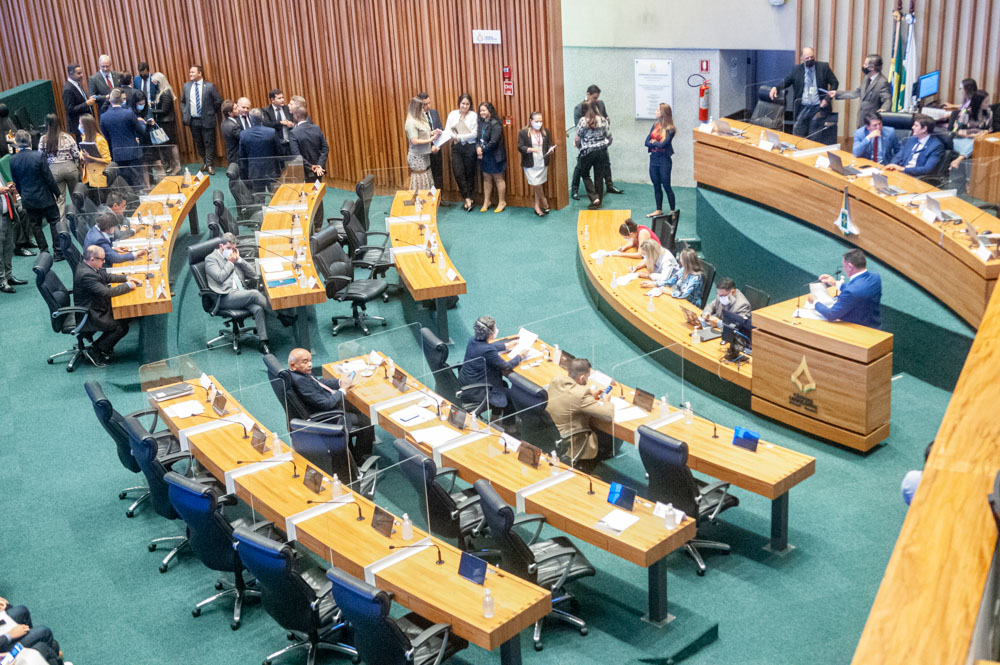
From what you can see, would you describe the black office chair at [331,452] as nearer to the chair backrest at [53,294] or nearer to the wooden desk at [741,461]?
the wooden desk at [741,461]

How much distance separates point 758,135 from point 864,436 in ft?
15.5

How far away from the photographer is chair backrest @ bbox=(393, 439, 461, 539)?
20.4 ft

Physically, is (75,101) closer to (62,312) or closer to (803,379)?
(62,312)

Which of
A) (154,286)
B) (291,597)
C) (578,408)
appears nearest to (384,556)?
(291,597)

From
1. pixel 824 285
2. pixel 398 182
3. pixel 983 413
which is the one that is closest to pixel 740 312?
pixel 824 285

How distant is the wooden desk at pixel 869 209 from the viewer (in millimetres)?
8227

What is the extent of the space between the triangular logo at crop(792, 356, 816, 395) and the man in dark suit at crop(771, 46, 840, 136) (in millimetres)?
4521

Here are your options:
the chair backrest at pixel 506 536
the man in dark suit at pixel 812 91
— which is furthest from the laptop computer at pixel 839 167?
the chair backrest at pixel 506 536

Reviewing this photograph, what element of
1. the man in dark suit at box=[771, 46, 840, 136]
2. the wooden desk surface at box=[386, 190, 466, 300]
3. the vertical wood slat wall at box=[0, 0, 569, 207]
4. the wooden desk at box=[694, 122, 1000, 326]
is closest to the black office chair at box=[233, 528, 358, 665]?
the wooden desk surface at box=[386, 190, 466, 300]

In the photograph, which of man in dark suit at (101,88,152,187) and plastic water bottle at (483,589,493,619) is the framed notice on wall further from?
plastic water bottle at (483,589,493,619)

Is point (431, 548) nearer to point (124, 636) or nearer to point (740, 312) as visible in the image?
point (124, 636)

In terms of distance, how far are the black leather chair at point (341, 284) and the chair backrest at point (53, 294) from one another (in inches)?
93.4

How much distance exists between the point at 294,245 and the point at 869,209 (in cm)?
556

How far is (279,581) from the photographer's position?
219 inches
